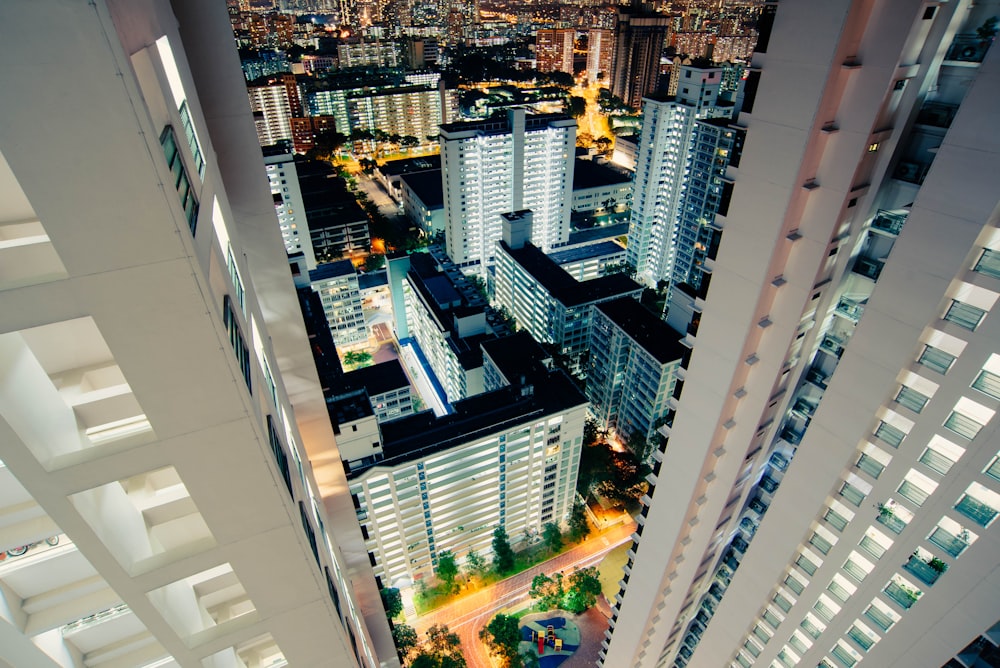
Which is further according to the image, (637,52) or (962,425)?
(637,52)

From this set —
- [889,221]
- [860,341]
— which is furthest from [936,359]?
[889,221]

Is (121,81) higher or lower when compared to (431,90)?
higher

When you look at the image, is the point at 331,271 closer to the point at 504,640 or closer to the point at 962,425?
the point at 504,640

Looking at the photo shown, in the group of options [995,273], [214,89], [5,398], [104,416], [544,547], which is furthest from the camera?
[544,547]

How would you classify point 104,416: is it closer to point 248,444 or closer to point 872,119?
point 248,444

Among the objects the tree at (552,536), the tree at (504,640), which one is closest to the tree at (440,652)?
the tree at (504,640)

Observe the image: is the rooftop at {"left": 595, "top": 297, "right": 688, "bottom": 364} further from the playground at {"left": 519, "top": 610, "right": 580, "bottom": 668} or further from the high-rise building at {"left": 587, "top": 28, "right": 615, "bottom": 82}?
the high-rise building at {"left": 587, "top": 28, "right": 615, "bottom": 82}

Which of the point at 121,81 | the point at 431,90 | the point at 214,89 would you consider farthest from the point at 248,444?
the point at 431,90
